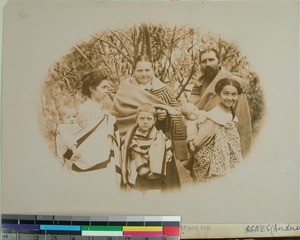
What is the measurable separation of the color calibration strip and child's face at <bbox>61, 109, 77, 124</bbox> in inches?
9.0

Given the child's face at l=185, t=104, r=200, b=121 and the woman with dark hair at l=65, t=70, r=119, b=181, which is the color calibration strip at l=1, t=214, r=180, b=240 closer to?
the woman with dark hair at l=65, t=70, r=119, b=181

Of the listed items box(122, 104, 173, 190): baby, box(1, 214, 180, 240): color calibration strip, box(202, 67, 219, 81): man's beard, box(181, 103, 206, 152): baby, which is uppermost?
box(202, 67, 219, 81): man's beard

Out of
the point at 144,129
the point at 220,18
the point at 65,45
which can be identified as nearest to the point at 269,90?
the point at 220,18

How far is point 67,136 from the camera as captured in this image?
849 mm

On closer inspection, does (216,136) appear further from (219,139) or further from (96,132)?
(96,132)

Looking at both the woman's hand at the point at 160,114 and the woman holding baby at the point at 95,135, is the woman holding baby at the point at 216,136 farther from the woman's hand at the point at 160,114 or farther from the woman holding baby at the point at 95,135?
the woman holding baby at the point at 95,135

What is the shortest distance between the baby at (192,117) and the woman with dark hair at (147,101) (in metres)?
0.01

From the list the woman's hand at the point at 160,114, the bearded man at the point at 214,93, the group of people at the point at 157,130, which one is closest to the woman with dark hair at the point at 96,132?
the group of people at the point at 157,130

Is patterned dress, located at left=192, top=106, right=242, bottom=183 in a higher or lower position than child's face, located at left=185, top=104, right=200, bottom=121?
lower

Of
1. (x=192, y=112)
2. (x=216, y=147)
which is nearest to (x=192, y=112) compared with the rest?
(x=192, y=112)

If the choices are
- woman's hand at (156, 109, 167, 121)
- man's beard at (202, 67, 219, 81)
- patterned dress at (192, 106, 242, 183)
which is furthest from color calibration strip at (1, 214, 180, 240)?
man's beard at (202, 67, 219, 81)

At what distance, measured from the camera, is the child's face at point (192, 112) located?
84 cm

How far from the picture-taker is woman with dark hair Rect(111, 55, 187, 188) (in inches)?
33.2

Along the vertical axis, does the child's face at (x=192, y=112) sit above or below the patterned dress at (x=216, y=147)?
above
